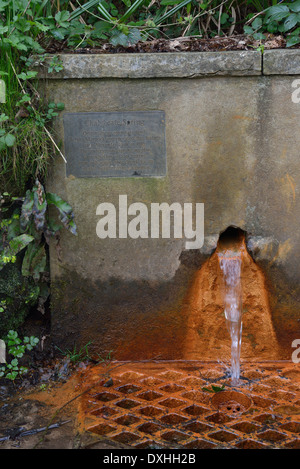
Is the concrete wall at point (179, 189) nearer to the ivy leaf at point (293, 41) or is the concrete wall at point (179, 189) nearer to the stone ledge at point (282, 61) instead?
the stone ledge at point (282, 61)

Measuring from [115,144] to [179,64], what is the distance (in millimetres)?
653

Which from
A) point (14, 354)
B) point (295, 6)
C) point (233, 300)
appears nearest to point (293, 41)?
point (295, 6)

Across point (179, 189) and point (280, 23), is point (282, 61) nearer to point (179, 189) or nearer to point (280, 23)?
point (280, 23)

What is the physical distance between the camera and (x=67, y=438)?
2656 mm

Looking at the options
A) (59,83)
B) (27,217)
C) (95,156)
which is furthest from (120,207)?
(59,83)

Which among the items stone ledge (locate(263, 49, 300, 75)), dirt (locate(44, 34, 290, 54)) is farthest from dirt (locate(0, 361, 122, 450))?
stone ledge (locate(263, 49, 300, 75))

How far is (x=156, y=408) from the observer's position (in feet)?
9.49

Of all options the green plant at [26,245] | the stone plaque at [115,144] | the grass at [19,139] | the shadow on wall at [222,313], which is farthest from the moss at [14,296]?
the shadow on wall at [222,313]

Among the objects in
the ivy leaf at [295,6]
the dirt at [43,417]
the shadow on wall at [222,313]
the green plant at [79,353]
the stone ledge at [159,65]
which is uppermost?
the ivy leaf at [295,6]

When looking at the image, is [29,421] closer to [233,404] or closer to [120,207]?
[233,404]

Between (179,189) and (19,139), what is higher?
(19,139)

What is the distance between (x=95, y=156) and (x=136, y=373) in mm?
1509

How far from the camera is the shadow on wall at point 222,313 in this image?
335cm

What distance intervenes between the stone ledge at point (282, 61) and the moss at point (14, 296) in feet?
6.96
